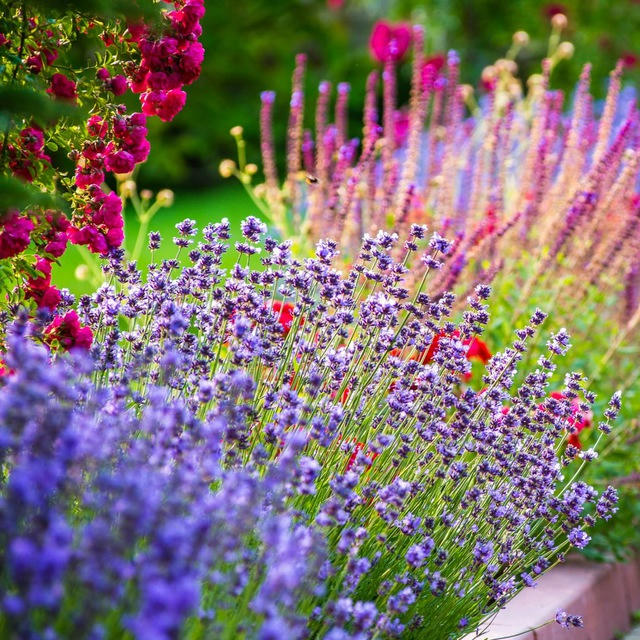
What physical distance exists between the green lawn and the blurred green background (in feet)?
0.15

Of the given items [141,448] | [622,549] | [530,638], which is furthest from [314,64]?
[141,448]

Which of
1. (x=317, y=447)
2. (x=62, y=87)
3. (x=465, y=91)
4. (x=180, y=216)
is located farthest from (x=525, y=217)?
(x=180, y=216)

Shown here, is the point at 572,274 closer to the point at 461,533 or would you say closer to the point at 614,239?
the point at 614,239

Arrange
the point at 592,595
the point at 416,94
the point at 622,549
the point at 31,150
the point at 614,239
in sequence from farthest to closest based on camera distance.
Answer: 1. the point at 416,94
2. the point at 614,239
3. the point at 622,549
4. the point at 592,595
5. the point at 31,150

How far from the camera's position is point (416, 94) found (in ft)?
15.1

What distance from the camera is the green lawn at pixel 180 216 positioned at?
9.09 meters

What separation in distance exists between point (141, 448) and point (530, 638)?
1.78 metres

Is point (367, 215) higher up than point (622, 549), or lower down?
higher up

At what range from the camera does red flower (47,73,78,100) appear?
2.66 m

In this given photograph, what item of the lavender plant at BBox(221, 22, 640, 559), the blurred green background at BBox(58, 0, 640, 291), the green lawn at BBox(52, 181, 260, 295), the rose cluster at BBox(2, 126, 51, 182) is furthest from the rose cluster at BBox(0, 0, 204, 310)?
the blurred green background at BBox(58, 0, 640, 291)

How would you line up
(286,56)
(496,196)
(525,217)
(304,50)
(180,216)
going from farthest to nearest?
(304,50) → (286,56) → (180,216) → (496,196) → (525,217)

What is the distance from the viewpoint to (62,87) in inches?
105

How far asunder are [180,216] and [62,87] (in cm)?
896

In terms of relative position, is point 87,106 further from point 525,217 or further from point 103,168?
point 525,217
